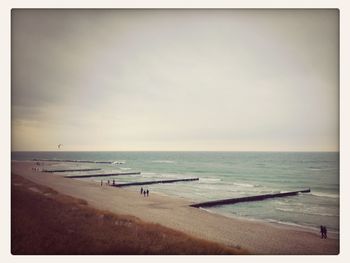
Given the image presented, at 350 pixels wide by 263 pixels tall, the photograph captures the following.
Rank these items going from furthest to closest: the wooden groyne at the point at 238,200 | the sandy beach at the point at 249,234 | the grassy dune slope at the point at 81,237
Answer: the wooden groyne at the point at 238,200 → the sandy beach at the point at 249,234 → the grassy dune slope at the point at 81,237

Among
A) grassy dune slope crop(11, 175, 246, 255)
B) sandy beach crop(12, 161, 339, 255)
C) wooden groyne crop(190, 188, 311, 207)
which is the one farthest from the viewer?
wooden groyne crop(190, 188, 311, 207)

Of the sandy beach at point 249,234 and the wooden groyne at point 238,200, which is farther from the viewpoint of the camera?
the wooden groyne at point 238,200

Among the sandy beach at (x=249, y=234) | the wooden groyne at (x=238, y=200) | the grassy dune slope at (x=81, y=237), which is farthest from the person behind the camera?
the wooden groyne at (x=238, y=200)

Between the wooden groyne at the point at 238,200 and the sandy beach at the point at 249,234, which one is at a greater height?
the sandy beach at the point at 249,234

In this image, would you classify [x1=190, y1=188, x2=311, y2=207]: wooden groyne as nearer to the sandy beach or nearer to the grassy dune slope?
the sandy beach

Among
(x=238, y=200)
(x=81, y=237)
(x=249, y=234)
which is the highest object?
(x=81, y=237)

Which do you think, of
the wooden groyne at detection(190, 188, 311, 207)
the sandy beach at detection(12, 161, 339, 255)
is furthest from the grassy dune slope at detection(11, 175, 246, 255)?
the wooden groyne at detection(190, 188, 311, 207)

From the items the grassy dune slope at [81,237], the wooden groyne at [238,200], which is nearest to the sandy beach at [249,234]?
the grassy dune slope at [81,237]

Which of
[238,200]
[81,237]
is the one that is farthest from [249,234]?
[238,200]

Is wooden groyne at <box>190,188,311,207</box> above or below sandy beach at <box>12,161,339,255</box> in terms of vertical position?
below

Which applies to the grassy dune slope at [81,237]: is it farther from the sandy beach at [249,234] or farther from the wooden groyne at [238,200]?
the wooden groyne at [238,200]

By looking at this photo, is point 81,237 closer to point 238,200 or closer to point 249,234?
point 249,234

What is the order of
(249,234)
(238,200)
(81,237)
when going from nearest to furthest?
(81,237) < (249,234) < (238,200)
